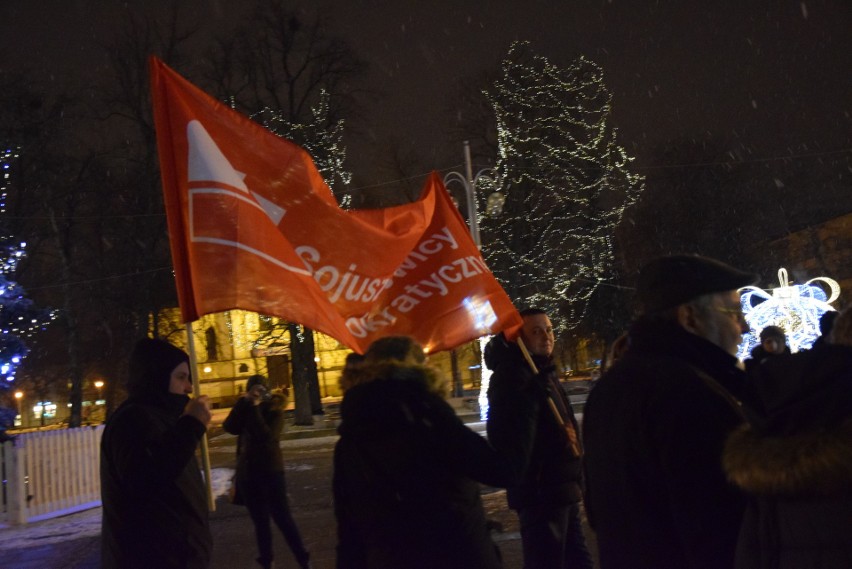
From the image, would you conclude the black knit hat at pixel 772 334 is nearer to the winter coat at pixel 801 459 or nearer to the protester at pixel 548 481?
the protester at pixel 548 481

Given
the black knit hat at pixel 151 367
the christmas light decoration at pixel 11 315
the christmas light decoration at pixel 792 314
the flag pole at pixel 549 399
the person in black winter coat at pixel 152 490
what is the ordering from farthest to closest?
the christmas light decoration at pixel 792 314
the christmas light decoration at pixel 11 315
the flag pole at pixel 549 399
the black knit hat at pixel 151 367
the person in black winter coat at pixel 152 490

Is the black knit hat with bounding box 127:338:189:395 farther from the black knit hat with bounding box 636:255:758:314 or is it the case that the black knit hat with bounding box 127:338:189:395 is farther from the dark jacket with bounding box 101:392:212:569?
the black knit hat with bounding box 636:255:758:314

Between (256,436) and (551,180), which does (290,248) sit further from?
(551,180)

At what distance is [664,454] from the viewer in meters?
2.58

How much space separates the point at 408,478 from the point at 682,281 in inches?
48.8

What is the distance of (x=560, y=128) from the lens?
31453mm

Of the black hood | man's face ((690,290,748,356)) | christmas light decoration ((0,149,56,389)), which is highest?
christmas light decoration ((0,149,56,389))

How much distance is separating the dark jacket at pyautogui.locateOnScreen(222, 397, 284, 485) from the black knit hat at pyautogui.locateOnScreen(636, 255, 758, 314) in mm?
5335

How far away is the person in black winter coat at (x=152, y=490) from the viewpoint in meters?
4.01

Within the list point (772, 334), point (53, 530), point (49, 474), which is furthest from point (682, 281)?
point (49, 474)

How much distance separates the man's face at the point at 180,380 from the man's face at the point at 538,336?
205cm

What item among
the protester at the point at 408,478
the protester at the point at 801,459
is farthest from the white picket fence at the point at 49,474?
the protester at the point at 801,459

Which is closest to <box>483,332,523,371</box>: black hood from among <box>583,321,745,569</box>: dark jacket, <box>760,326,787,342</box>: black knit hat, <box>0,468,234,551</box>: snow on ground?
<box>583,321,745,569</box>: dark jacket

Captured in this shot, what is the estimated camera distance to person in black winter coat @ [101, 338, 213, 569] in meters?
4.01
